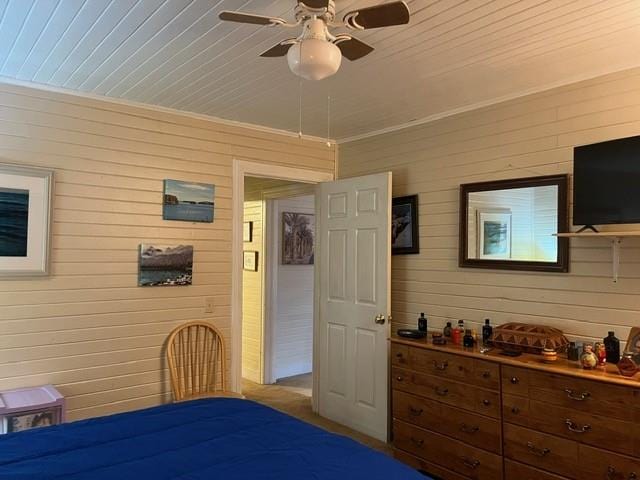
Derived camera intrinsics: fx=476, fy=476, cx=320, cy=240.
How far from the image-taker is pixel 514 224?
320 cm

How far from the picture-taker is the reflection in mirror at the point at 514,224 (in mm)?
3012

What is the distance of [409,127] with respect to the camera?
3.93 metres

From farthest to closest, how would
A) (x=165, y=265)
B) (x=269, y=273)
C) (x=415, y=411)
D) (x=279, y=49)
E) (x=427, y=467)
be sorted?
(x=269, y=273) < (x=165, y=265) < (x=415, y=411) < (x=427, y=467) < (x=279, y=49)

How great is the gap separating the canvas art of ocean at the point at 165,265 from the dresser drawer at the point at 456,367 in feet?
5.92

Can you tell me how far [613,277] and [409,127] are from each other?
192 cm

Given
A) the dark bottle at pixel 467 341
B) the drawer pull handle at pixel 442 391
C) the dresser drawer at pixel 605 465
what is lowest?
the dresser drawer at pixel 605 465

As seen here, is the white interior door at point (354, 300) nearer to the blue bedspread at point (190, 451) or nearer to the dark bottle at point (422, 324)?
the dark bottle at point (422, 324)

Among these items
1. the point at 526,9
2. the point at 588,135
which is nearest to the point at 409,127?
the point at 588,135

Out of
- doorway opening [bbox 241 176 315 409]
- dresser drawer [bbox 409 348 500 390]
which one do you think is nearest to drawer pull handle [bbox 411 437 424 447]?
dresser drawer [bbox 409 348 500 390]

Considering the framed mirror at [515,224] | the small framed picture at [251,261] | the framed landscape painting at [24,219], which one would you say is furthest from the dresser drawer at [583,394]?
the small framed picture at [251,261]

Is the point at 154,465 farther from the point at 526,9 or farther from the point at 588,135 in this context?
the point at 588,135

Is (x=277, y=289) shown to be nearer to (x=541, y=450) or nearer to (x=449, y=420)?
(x=449, y=420)

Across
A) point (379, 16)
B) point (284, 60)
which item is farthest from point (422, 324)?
point (379, 16)

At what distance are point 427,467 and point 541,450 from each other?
0.83 m
